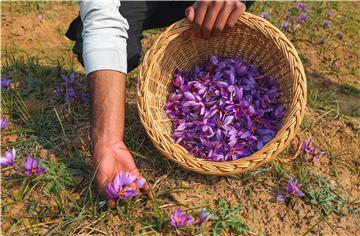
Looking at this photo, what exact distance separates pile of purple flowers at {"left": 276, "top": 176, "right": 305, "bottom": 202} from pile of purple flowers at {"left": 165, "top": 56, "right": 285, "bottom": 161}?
10.5 inches

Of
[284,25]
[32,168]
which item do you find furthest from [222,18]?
[284,25]

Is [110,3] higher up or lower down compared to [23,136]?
higher up

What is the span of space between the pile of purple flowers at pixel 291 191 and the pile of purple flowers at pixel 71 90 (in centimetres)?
148

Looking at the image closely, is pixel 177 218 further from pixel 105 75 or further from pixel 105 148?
pixel 105 75

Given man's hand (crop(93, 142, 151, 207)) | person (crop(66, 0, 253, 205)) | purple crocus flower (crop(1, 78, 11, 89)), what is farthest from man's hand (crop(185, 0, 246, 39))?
purple crocus flower (crop(1, 78, 11, 89))

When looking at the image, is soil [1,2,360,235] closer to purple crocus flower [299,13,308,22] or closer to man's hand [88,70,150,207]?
man's hand [88,70,150,207]

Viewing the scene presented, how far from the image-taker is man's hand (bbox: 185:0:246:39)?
2184mm

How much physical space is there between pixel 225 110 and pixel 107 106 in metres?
0.74

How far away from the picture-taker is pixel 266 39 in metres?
2.42

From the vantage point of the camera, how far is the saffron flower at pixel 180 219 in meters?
1.92

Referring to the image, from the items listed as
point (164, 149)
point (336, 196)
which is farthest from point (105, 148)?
point (336, 196)

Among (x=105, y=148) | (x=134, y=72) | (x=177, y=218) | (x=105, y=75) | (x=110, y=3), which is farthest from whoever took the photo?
(x=134, y=72)

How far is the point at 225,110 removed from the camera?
8.01 feet

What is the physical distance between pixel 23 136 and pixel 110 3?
3.34 feet
